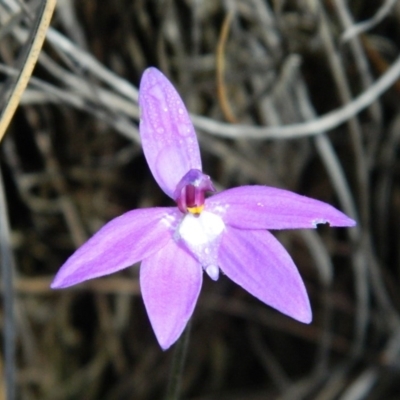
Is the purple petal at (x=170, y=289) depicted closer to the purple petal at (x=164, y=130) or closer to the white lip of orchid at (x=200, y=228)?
the white lip of orchid at (x=200, y=228)

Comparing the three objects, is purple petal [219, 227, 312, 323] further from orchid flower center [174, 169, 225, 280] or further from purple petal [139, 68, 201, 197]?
purple petal [139, 68, 201, 197]

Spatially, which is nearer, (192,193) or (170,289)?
(170,289)

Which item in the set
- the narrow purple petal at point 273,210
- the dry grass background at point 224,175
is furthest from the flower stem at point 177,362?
the dry grass background at point 224,175

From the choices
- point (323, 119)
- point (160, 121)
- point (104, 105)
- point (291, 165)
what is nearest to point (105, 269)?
point (160, 121)

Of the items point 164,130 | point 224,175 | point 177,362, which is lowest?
point 177,362

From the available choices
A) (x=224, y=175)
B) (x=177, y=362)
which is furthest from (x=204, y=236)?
(x=224, y=175)

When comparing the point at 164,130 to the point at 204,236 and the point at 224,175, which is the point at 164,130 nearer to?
the point at 204,236
